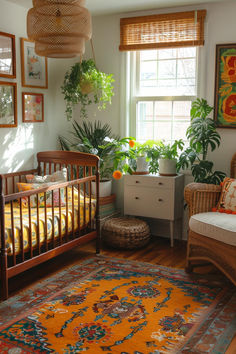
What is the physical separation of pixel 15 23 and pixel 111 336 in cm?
303

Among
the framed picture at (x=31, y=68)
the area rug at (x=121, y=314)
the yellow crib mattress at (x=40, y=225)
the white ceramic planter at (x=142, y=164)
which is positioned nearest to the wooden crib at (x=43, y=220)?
the yellow crib mattress at (x=40, y=225)

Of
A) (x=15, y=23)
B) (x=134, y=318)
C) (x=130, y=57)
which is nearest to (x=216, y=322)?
(x=134, y=318)

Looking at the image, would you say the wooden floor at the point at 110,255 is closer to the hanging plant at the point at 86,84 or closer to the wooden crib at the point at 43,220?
the wooden crib at the point at 43,220

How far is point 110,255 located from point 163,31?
2.29 m

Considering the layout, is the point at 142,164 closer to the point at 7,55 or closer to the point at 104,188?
the point at 104,188

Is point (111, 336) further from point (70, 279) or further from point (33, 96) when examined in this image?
point (33, 96)

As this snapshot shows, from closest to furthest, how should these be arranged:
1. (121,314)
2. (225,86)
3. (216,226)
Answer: (121,314), (216,226), (225,86)

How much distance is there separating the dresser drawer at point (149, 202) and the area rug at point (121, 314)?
2.45 ft

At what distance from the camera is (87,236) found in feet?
12.3

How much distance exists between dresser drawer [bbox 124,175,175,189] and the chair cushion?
29.3 inches

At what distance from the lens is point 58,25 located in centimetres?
248

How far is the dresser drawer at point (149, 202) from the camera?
3.99 m

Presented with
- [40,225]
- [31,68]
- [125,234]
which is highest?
[31,68]

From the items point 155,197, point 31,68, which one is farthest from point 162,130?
point 31,68
